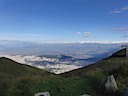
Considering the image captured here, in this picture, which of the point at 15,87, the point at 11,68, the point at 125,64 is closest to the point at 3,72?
the point at 11,68

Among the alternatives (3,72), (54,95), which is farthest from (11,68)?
(54,95)

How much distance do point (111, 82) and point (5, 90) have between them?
836cm

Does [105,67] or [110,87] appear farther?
[105,67]

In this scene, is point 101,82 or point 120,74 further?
point 120,74

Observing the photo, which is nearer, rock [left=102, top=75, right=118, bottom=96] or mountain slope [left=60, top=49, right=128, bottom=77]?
rock [left=102, top=75, right=118, bottom=96]

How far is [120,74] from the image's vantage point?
22.9m

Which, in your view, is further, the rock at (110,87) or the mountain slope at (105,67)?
the mountain slope at (105,67)

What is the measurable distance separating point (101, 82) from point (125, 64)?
12.5 feet

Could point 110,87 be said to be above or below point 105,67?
below

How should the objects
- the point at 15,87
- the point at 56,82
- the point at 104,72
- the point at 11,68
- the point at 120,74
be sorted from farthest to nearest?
the point at 11,68, the point at 104,72, the point at 120,74, the point at 56,82, the point at 15,87

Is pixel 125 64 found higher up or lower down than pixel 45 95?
higher up

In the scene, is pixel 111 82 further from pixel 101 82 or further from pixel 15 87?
pixel 15 87

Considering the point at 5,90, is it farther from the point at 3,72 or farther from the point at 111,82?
the point at 3,72

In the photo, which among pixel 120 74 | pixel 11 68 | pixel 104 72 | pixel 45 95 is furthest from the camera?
pixel 11 68
